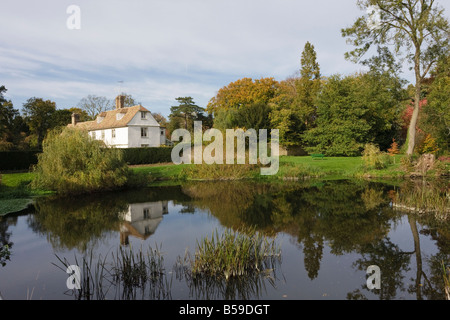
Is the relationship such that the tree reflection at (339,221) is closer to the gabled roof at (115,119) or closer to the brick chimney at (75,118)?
the gabled roof at (115,119)

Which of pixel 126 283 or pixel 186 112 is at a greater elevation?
pixel 186 112

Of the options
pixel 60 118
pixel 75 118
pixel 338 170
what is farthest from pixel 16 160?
pixel 338 170

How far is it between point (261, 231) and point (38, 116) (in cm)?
4498

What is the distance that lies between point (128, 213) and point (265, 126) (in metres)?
24.9

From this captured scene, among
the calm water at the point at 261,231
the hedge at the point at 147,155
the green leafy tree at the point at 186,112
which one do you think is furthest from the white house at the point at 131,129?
the calm water at the point at 261,231

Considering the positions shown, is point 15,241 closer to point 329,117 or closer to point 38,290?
point 38,290

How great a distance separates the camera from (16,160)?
2572cm

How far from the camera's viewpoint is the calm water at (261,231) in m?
5.50

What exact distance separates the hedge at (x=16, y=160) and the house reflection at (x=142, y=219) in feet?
54.4

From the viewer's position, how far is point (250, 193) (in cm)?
1633

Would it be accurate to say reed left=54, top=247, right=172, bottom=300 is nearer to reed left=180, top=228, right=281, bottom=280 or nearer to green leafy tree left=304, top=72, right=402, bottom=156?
reed left=180, top=228, right=281, bottom=280

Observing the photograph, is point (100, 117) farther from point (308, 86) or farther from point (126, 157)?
point (308, 86)

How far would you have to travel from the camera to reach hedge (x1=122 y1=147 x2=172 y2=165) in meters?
29.6
